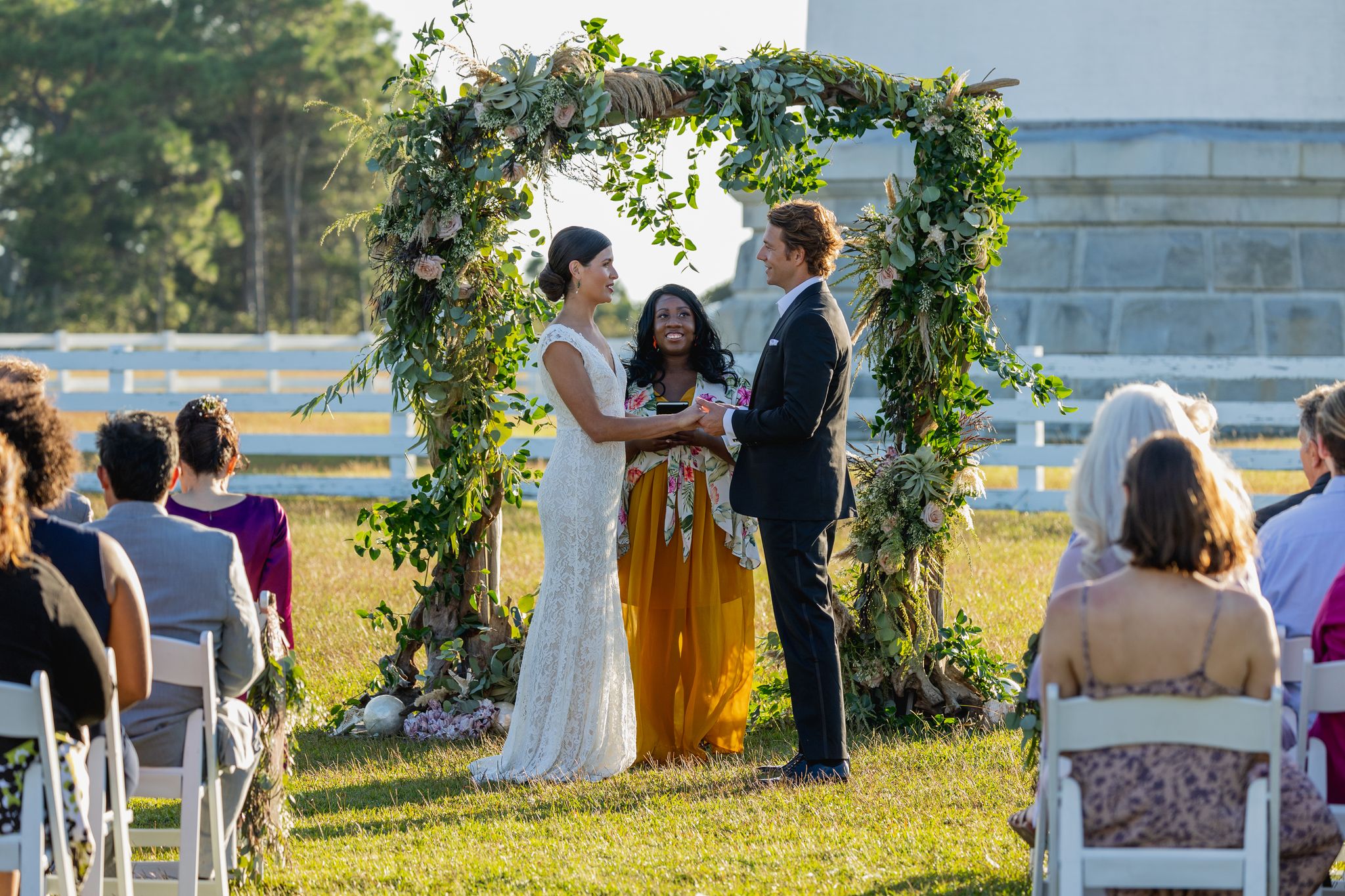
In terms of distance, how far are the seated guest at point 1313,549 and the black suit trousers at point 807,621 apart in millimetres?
1669

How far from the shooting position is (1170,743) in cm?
324

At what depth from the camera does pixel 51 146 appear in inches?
1469

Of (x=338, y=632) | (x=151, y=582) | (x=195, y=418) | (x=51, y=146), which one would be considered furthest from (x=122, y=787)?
(x=51, y=146)

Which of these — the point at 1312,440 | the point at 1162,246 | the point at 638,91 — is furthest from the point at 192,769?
the point at 1162,246

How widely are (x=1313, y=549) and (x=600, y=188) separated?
3.71 m

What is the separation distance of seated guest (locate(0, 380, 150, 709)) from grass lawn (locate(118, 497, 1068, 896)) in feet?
3.83

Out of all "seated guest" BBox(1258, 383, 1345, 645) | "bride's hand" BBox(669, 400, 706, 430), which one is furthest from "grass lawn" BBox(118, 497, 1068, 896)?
"bride's hand" BBox(669, 400, 706, 430)

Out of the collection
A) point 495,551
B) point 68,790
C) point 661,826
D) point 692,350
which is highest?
point 692,350

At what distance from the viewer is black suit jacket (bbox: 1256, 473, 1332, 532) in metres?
4.84

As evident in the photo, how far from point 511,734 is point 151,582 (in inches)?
83.0

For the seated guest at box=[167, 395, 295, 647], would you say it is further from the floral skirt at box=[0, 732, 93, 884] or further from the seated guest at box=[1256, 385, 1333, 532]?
the seated guest at box=[1256, 385, 1333, 532]

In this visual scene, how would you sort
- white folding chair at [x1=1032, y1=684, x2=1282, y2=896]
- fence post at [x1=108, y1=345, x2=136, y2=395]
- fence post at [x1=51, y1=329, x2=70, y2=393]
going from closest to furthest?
white folding chair at [x1=1032, y1=684, x2=1282, y2=896] → fence post at [x1=108, y1=345, x2=136, y2=395] → fence post at [x1=51, y1=329, x2=70, y2=393]

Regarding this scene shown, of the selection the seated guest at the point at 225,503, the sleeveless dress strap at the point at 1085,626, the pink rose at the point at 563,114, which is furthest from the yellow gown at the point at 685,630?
the sleeveless dress strap at the point at 1085,626

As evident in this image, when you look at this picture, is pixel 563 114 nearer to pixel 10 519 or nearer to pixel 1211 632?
pixel 10 519
